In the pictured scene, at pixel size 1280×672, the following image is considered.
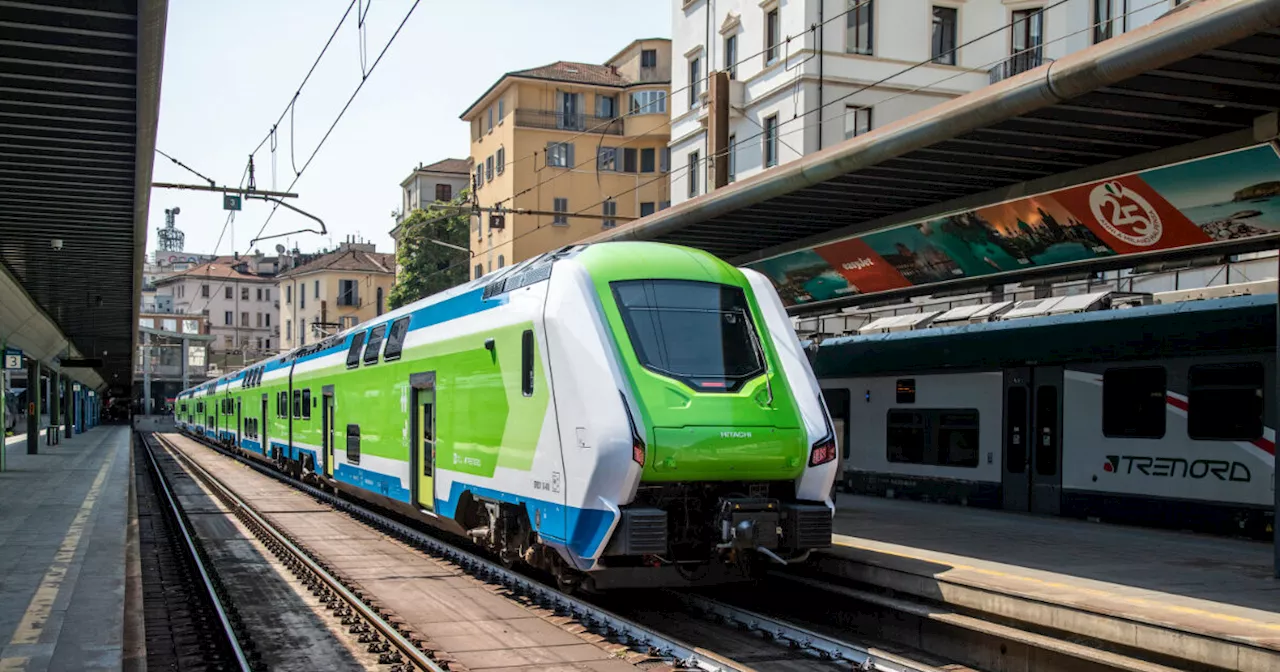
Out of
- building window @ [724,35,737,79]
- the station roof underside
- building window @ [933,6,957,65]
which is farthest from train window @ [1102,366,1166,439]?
building window @ [724,35,737,79]

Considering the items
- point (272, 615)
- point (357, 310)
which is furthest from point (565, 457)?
point (357, 310)

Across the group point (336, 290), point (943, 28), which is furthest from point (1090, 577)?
point (336, 290)

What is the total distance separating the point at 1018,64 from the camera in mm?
33625

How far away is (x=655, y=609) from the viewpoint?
35.7 feet

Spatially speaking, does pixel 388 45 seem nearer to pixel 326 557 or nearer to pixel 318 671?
pixel 326 557

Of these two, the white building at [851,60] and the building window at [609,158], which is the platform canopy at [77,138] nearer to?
the white building at [851,60]

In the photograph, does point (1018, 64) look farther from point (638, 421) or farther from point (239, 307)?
point (239, 307)

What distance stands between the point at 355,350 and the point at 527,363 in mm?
8533

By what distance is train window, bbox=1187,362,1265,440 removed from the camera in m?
12.9

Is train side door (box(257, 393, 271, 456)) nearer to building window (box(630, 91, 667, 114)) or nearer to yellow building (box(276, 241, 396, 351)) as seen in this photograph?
building window (box(630, 91, 667, 114))

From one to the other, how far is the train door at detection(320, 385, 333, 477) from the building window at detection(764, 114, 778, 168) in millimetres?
17686

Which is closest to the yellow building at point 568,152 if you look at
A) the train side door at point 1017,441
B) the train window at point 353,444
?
the train window at point 353,444

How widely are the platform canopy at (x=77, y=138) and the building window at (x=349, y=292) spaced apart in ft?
204

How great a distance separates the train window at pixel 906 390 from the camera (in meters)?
18.9
